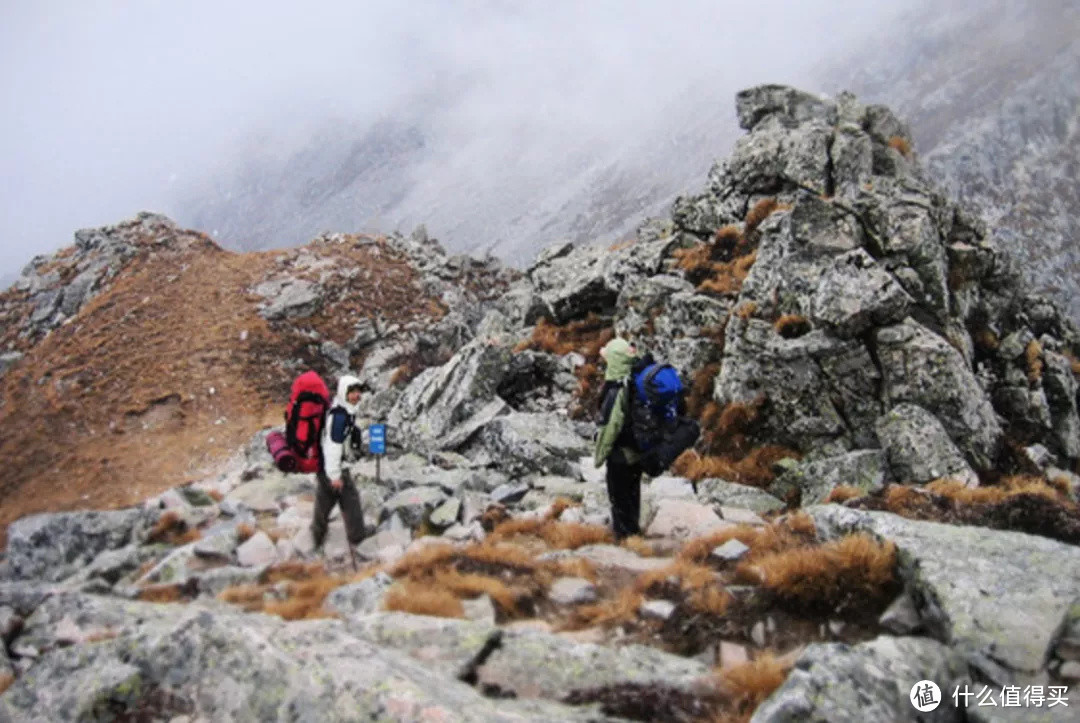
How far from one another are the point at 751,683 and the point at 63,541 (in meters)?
14.4

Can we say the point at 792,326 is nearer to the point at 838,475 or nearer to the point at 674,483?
the point at 838,475

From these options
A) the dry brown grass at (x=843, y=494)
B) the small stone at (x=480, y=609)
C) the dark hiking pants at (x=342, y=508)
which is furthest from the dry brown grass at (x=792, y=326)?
the small stone at (x=480, y=609)

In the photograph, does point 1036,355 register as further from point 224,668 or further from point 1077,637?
point 224,668

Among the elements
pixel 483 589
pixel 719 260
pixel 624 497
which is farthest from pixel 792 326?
pixel 483 589

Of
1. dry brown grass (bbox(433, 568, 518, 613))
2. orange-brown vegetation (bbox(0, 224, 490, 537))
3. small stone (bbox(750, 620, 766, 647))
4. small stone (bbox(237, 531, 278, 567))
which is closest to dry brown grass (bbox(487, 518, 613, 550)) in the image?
dry brown grass (bbox(433, 568, 518, 613))

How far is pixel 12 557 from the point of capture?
45.4 feet

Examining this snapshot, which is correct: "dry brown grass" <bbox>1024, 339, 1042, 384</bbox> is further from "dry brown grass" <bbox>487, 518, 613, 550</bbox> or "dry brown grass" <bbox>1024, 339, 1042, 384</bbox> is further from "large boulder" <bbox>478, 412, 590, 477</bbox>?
"dry brown grass" <bbox>487, 518, 613, 550</bbox>

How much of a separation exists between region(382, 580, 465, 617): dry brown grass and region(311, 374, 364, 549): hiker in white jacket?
11.6 feet

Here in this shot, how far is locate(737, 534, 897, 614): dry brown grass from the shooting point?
23.6 ft

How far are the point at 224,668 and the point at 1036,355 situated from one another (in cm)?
2161

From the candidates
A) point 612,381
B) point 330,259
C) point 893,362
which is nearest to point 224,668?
point 612,381

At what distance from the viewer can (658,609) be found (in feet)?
24.8

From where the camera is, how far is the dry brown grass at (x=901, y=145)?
27.3 meters

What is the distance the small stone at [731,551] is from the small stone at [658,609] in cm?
189
